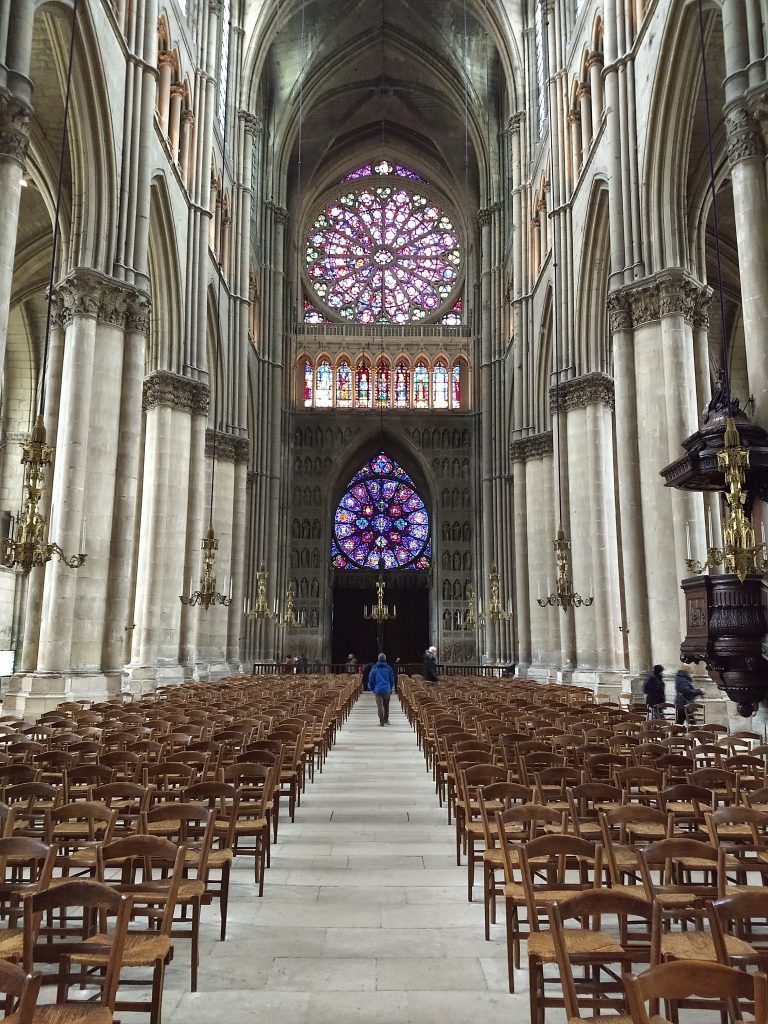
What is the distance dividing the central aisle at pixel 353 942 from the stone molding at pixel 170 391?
17.2m

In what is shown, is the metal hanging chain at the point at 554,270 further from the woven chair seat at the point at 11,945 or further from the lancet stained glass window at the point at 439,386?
the woven chair seat at the point at 11,945

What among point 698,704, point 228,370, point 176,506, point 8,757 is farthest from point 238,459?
point 8,757

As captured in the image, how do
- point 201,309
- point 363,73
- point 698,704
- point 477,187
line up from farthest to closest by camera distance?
1. point 477,187
2. point 363,73
3. point 201,309
4. point 698,704

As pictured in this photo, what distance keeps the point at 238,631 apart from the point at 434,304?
23.9 meters

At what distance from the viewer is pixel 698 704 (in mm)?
14930

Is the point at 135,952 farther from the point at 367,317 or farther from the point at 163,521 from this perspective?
the point at 367,317

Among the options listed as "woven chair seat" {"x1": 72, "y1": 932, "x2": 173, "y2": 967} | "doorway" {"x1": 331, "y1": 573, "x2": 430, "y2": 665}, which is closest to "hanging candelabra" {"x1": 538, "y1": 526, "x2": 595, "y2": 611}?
"woven chair seat" {"x1": 72, "y1": 932, "x2": 173, "y2": 967}

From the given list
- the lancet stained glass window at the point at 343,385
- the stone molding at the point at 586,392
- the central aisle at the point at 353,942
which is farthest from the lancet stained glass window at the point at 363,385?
the central aisle at the point at 353,942

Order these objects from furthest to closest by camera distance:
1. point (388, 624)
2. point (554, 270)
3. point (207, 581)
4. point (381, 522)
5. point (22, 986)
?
point (381, 522) < point (388, 624) < point (554, 270) < point (207, 581) < point (22, 986)

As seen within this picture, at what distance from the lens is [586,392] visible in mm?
25531

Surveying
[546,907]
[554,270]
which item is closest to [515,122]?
[554,270]

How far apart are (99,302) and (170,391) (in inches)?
262

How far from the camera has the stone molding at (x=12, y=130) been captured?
12469 mm

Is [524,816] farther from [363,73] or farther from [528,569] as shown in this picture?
[363,73]
